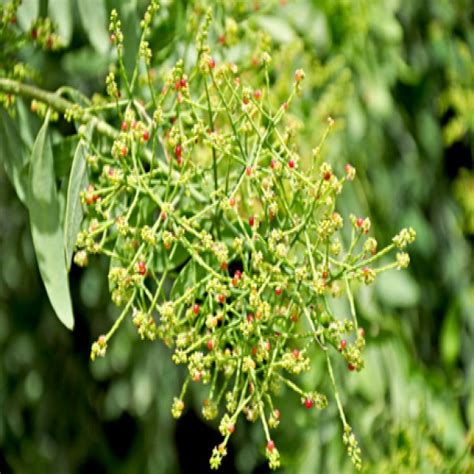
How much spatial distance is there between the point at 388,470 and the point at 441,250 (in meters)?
1.12

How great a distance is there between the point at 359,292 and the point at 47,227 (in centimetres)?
75

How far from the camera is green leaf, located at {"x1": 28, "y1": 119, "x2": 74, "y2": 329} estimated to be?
3.34 feet

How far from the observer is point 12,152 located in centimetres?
112

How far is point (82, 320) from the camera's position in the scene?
6.84 ft

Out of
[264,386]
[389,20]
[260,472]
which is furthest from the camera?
[260,472]

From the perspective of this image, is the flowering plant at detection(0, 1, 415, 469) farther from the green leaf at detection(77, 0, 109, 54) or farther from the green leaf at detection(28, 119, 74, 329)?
the green leaf at detection(77, 0, 109, 54)

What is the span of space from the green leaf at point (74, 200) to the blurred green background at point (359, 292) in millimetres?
228

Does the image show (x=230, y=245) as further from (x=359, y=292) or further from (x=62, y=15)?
(x=359, y=292)

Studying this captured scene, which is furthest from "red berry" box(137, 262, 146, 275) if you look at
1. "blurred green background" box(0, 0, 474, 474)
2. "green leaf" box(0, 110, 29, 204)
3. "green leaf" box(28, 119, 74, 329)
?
"blurred green background" box(0, 0, 474, 474)

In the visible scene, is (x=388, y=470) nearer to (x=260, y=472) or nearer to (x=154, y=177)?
(x=154, y=177)

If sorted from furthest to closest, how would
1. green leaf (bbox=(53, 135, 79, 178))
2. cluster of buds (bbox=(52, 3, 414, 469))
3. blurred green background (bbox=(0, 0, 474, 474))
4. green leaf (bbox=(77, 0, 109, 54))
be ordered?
1. blurred green background (bbox=(0, 0, 474, 474))
2. green leaf (bbox=(77, 0, 109, 54))
3. green leaf (bbox=(53, 135, 79, 178))
4. cluster of buds (bbox=(52, 3, 414, 469))

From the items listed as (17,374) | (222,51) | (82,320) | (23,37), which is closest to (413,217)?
(82,320)

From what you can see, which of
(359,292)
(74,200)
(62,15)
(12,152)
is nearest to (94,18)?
(62,15)

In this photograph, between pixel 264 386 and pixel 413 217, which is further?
pixel 413 217
